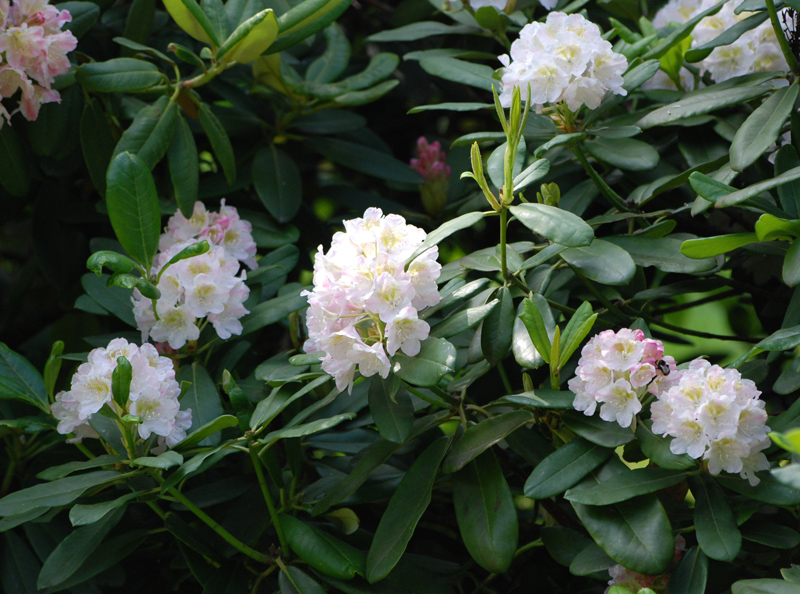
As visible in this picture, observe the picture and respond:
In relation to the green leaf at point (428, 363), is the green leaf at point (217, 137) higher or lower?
higher

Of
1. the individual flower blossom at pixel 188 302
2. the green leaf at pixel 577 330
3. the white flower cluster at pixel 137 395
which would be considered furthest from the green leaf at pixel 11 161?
the green leaf at pixel 577 330

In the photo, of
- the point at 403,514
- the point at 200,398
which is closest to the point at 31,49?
the point at 200,398

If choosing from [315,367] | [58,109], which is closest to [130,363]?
[315,367]

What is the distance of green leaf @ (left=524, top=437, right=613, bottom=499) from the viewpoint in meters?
0.93

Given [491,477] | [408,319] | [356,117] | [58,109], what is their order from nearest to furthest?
[408,319] < [491,477] < [58,109] < [356,117]

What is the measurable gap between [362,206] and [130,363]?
82cm

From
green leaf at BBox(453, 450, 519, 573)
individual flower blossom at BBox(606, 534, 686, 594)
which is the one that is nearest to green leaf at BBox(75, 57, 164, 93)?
green leaf at BBox(453, 450, 519, 573)

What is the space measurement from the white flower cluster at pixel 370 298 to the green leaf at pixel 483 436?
0.56 ft

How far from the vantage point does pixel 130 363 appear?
3.30 ft

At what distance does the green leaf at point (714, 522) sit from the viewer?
854 millimetres

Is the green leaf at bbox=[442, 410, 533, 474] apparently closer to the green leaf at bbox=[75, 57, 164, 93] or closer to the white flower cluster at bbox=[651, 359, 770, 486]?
the white flower cluster at bbox=[651, 359, 770, 486]

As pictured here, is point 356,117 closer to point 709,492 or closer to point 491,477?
point 491,477

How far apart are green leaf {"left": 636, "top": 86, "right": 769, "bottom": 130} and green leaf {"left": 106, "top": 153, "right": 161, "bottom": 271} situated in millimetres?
802

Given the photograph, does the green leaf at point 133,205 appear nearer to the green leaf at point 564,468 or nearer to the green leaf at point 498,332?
the green leaf at point 498,332
